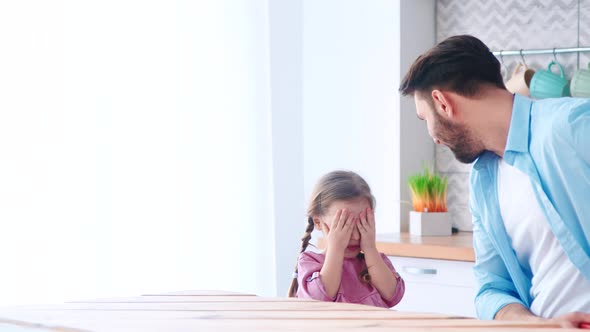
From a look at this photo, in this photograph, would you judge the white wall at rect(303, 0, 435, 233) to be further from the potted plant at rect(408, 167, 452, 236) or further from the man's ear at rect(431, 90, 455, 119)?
the man's ear at rect(431, 90, 455, 119)

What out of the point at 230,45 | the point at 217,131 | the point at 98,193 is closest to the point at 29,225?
the point at 98,193

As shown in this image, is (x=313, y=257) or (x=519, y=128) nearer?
(x=519, y=128)

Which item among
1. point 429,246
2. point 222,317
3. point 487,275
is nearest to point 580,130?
point 487,275

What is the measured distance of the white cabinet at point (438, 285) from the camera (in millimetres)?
3289

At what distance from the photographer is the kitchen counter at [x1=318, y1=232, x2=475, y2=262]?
328 cm

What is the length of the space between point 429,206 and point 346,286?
121cm

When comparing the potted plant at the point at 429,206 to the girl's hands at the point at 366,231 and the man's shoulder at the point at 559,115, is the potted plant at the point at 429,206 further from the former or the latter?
the man's shoulder at the point at 559,115

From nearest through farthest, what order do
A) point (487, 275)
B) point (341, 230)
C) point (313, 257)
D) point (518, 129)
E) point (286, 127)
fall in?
point (518, 129)
point (487, 275)
point (341, 230)
point (313, 257)
point (286, 127)

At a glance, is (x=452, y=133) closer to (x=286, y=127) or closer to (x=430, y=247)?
(x=430, y=247)

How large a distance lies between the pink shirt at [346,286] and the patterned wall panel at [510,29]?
4.82ft

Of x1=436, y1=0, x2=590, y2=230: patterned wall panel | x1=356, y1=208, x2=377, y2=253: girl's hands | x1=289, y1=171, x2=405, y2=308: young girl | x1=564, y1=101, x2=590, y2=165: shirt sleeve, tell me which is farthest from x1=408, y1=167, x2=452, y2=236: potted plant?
x1=564, y1=101, x2=590, y2=165: shirt sleeve

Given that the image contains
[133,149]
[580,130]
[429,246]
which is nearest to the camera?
[580,130]

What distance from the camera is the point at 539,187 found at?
189 cm

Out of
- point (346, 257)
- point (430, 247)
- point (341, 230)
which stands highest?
point (341, 230)
